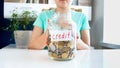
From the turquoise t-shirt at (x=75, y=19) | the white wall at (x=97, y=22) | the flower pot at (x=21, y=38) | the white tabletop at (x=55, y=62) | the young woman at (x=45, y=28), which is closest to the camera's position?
the white tabletop at (x=55, y=62)

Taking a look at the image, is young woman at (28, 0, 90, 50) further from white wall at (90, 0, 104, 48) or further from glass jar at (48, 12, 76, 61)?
white wall at (90, 0, 104, 48)

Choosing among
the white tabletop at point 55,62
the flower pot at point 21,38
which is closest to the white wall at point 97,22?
the flower pot at point 21,38

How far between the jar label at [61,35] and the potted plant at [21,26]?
1085mm

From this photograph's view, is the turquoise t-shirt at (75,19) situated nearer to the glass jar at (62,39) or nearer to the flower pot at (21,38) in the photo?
the flower pot at (21,38)

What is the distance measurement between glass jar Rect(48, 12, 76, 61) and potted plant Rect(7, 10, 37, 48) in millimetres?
1063

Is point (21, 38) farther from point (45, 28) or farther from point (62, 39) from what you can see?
point (62, 39)

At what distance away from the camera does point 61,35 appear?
688 mm

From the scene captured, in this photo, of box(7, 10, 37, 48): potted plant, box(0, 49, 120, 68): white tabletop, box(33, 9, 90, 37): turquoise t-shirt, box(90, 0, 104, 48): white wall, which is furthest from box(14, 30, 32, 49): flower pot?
box(0, 49, 120, 68): white tabletop

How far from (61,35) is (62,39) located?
0.6 inches

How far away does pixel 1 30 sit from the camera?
2008mm

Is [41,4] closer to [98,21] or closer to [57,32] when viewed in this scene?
[98,21]

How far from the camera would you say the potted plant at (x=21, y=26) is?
1.76 meters

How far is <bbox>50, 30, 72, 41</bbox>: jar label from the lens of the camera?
0.69m

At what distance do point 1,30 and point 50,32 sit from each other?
1.40 m
